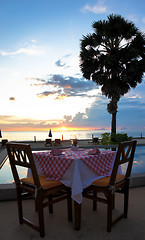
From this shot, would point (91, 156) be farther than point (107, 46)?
No

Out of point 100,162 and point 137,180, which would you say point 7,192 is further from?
point 137,180

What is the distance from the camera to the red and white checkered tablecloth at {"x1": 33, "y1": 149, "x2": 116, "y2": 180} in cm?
190

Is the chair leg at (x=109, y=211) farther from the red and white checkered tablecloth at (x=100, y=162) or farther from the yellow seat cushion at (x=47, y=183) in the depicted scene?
the yellow seat cushion at (x=47, y=183)

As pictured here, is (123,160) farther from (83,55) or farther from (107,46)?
(107,46)

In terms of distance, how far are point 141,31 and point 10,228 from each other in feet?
44.1

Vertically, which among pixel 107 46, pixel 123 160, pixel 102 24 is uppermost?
pixel 102 24

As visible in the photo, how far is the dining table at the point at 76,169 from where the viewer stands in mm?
1804

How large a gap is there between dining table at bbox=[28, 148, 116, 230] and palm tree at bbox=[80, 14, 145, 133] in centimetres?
1090

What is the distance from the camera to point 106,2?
593 centimetres

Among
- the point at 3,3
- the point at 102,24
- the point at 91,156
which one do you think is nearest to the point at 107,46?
the point at 102,24

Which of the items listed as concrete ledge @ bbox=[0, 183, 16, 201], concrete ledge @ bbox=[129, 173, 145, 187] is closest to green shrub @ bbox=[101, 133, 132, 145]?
concrete ledge @ bbox=[129, 173, 145, 187]

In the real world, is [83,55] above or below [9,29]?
above

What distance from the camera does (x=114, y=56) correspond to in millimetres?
12023

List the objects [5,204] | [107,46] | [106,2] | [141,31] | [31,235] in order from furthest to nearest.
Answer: [107,46], [141,31], [106,2], [5,204], [31,235]
